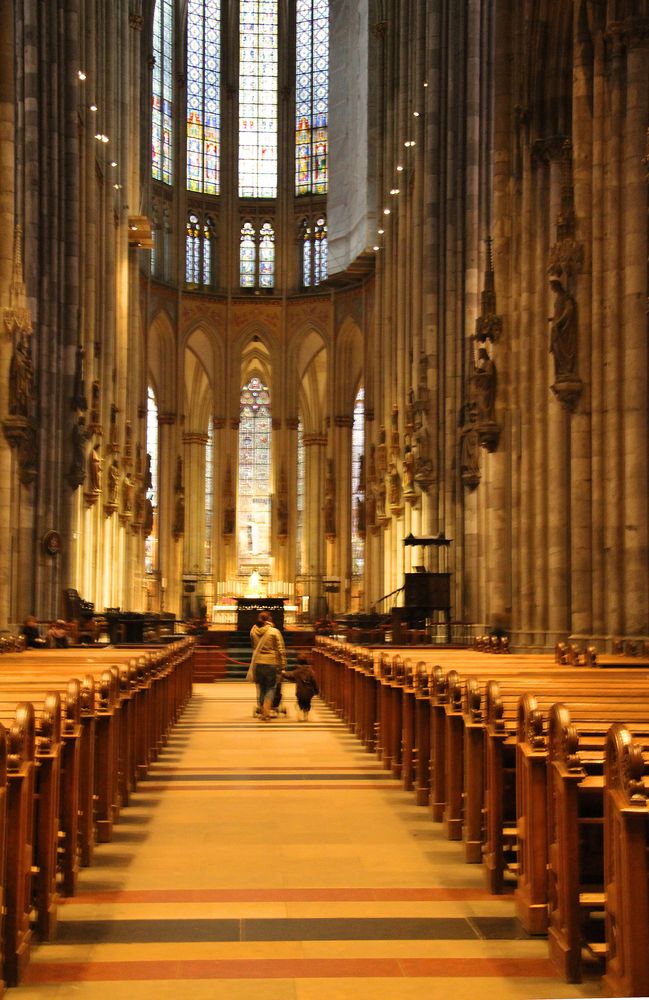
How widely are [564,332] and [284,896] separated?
13939 millimetres

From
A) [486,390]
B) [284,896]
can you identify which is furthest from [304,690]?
[284,896]

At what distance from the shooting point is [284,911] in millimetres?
7527

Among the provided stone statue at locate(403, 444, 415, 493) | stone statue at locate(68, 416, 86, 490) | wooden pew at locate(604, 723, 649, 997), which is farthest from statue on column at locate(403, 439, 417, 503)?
wooden pew at locate(604, 723, 649, 997)

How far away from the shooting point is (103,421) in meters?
40.9

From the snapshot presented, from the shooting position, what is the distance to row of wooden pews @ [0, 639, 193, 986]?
6.13 metres

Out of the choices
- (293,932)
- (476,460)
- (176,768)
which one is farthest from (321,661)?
(293,932)

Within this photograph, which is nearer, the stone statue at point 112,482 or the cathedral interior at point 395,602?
the cathedral interior at point 395,602

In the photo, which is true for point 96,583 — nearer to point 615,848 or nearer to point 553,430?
point 553,430

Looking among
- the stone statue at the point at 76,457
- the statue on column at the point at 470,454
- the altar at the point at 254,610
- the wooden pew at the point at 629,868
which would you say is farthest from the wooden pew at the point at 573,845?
the altar at the point at 254,610

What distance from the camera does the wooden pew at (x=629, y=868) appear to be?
528cm

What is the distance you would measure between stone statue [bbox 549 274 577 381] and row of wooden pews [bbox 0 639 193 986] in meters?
8.85

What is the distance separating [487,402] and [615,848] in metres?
21.1

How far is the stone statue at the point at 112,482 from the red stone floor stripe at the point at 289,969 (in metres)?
35.2

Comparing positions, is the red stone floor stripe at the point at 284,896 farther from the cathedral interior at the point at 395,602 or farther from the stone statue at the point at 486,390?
the stone statue at the point at 486,390
